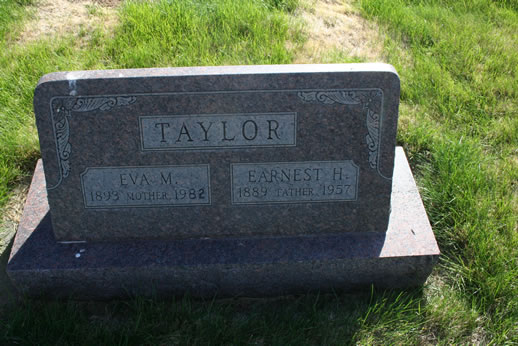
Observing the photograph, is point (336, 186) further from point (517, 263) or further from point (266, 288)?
point (517, 263)

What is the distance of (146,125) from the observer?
2645mm

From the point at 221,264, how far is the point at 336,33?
3074 mm

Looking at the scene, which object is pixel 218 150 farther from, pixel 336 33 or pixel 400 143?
pixel 336 33

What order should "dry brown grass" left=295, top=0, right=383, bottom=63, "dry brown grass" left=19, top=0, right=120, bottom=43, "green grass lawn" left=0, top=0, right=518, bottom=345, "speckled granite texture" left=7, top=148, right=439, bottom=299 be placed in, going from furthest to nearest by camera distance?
"dry brown grass" left=19, top=0, right=120, bottom=43 → "dry brown grass" left=295, top=0, right=383, bottom=63 → "speckled granite texture" left=7, top=148, right=439, bottom=299 → "green grass lawn" left=0, top=0, right=518, bottom=345

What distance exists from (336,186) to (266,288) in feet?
2.13

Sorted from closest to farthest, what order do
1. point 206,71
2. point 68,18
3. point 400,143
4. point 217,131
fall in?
point 206,71, point 217,131, point 400,143, point 68,18

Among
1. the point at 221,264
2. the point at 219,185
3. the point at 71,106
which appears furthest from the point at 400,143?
the point at 71,106

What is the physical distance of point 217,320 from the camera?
2.65 metres

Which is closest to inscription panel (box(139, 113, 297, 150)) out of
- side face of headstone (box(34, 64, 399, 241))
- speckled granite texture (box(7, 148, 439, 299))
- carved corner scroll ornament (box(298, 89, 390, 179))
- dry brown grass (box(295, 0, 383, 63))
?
side face of headstone (box(34, 64, 399, 241))

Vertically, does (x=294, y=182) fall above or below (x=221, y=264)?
above

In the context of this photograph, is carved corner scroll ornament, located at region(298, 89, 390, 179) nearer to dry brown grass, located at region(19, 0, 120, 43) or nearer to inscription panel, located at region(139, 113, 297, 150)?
inscription panel, located at region(139, 113, 297, 150)

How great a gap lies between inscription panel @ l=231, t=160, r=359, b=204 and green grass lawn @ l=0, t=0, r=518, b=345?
1.74ft

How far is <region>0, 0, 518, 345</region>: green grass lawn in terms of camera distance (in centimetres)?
267

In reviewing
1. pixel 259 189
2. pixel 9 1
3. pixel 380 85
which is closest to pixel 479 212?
pixel 380 85
